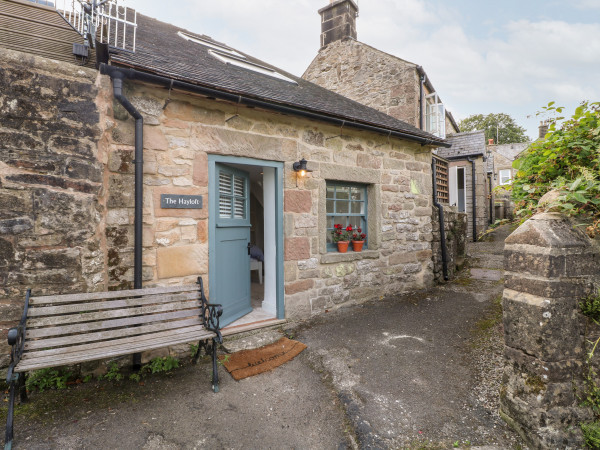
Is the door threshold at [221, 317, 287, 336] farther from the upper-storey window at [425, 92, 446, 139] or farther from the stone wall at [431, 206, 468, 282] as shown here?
the upper-storey window at [425, 92, 446, 139]

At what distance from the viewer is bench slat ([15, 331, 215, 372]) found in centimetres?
217

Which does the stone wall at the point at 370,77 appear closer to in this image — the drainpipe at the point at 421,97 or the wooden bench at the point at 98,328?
the drainpipe at the point at 421,97

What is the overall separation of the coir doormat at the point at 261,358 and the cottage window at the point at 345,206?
6.41 ft

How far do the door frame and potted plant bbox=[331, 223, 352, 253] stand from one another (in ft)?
3.93

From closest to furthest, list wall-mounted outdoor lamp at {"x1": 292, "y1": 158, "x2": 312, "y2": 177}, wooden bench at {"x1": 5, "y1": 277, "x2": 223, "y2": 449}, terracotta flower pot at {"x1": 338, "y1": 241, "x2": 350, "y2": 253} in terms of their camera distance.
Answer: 1. wooden bench at {"x1": 5, "y1": 277, "x2": 223, "y2": 449}
2. wall-mounted outdoor lamp at {"x1": 292, "y1": 158, "x2": 312, "y2": 177}
3. terracotta flower pot at {"x1": 338, "y1": 241, "x2": 350, "y2": 253}

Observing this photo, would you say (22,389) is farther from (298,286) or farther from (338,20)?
(338,20)

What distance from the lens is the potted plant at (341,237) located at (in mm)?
5133

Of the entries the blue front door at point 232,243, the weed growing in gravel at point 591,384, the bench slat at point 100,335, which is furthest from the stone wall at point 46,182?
the weed growing in gravel at point 591,384

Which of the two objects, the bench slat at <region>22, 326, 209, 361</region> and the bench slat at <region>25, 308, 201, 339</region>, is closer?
the bench slat at <region>22, 326, 209, 361</region>

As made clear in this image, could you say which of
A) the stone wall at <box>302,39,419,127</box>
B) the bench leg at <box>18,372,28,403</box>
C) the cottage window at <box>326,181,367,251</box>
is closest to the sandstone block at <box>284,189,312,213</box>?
the cottage window at <box>326,181,367,251</box>

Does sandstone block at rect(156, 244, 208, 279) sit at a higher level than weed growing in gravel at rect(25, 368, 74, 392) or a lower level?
higher

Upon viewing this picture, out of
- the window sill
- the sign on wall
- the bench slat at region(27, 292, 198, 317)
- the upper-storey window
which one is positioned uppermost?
the upper-storey window

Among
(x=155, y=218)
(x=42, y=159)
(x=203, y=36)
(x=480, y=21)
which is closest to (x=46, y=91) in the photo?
(x=42, y=159)

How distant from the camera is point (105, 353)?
241 cm
